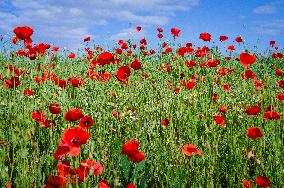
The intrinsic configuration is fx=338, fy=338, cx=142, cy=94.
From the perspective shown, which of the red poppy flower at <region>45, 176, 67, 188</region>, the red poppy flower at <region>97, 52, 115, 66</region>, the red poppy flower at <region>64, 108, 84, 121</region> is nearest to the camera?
the red poppy flower at <region>45, 176, 67, 188</region>

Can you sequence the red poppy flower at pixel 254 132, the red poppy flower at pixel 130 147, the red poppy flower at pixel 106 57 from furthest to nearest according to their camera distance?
the red poppy flower at pixel 106 57, the red poppy flower at pixel 254 132, the red poppy flower at pixel 130 147

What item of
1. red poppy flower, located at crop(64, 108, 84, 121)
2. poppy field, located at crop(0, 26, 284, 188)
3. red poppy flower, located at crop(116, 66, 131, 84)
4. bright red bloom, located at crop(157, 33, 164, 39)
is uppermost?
A: bright red bloom, located at crop(157, 33, 164, 39)

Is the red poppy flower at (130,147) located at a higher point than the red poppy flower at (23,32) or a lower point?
lower

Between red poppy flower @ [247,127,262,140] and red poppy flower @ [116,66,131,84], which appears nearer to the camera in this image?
red poppy flower @ [247,127,262,140]

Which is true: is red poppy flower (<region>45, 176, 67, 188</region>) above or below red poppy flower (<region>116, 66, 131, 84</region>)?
below

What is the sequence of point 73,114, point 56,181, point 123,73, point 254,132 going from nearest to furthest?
point 56,181 < point 73,114 < point 254,132 < point 123,73

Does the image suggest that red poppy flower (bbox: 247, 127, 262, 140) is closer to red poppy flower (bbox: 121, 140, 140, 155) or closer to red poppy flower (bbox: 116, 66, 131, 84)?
red poppy flower (bbox: 121, 140, 140, 155)

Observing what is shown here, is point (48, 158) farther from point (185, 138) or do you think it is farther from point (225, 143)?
point (225, 143)

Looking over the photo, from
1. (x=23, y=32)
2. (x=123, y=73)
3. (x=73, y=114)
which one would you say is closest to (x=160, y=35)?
(x=123, y=73)

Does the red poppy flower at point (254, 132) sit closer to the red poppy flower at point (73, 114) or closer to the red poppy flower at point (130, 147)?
the red poppy flower at point (130, 147)

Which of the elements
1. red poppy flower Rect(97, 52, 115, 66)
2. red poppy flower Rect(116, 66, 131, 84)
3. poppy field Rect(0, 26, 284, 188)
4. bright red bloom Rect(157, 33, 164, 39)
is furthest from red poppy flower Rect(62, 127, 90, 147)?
bright red bloom Rect(157, 33, 164, 39)

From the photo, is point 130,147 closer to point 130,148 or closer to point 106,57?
point 130,148

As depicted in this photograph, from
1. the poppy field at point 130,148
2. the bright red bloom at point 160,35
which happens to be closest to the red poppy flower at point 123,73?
the poppy field at point 130,148

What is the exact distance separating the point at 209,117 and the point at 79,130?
2.24 meters
